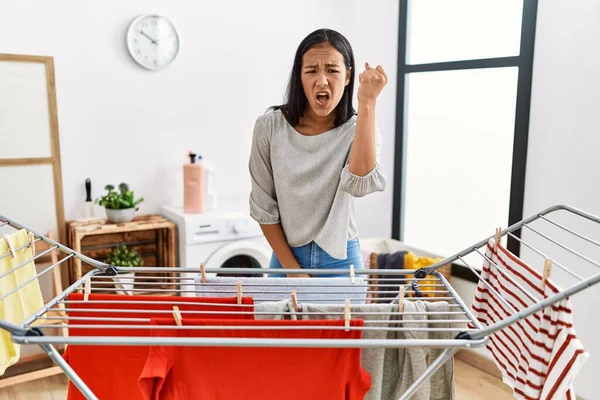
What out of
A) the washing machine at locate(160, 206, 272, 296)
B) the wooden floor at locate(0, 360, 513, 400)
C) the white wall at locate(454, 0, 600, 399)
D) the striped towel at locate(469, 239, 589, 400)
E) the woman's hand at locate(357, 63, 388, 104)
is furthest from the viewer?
the washing machine at locate(160, 206, 272, 296)

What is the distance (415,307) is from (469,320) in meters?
0.13

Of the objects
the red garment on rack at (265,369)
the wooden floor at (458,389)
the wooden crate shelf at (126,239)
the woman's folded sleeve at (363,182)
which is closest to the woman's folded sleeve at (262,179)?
the woman's folded sleeve at (363,182)

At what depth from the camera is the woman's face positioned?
1.68 metres

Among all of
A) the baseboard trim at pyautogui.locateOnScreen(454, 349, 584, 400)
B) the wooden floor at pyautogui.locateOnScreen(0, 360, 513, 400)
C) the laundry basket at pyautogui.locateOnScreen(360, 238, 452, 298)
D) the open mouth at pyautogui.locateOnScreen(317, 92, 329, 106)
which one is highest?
the open mouth at pyautogui.locateOnScreen(317, 92, 329, 106)

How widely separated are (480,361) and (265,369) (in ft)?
8.25

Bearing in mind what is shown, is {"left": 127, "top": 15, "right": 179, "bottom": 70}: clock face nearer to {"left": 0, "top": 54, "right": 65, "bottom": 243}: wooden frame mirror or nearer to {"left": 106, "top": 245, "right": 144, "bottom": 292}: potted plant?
{"left": 0, "top": 54, "right": 65, "bottom": 243}: wooden frame mirror

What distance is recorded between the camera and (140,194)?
11.8 ft

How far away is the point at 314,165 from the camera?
1760 mm

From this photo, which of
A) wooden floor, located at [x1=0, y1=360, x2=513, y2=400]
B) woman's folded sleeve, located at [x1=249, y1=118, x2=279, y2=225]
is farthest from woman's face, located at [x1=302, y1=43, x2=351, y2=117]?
wooden floor, located at [x1=0, y1=360, x2=513, y2=400]

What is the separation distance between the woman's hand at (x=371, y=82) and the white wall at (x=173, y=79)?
7.38 ft

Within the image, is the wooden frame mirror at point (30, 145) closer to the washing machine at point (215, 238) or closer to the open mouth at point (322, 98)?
the washing machine at point (215, 238)

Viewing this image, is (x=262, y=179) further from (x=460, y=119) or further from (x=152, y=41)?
(x=460, y=119)

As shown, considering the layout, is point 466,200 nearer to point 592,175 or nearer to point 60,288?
point 592,175

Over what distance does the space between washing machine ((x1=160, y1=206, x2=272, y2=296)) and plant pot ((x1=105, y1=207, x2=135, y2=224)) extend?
0.27 meters
